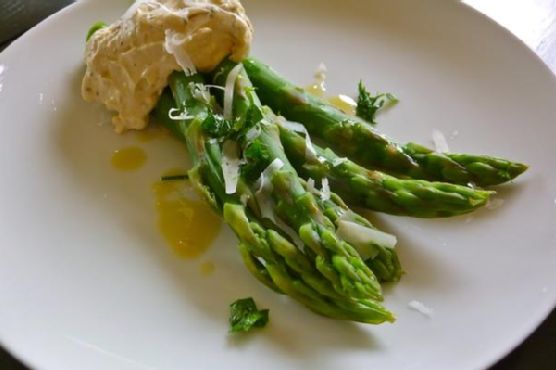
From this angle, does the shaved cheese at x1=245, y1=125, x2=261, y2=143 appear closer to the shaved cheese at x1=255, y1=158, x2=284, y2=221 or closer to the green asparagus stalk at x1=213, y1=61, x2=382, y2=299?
the green asparagus stalk at x1=213, y1=61, x2=382, y2=299

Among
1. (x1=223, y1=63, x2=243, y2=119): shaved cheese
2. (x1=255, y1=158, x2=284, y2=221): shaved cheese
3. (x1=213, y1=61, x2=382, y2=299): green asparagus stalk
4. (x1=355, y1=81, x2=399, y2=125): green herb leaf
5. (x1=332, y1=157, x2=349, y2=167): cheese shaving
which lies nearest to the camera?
(x1=213, y1=61, x2=382, y2=299): green asparagus stalk

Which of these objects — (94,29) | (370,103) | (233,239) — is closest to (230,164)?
(233,239)

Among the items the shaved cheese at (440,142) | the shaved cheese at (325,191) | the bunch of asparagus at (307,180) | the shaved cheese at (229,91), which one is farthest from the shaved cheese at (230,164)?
the shaved cheese at (440,142)

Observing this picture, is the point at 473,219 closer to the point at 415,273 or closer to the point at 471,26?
the point at 415,273

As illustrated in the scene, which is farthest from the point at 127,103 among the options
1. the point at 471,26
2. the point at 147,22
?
the point at 471,26

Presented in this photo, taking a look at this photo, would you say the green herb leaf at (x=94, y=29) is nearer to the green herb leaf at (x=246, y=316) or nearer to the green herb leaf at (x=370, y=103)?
the green herb leaf at (x=370, y=103)

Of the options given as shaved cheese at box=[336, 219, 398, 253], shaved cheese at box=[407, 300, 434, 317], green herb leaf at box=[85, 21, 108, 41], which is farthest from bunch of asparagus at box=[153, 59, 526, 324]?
green herb leaf at box=[85, 21, 108, 41]
